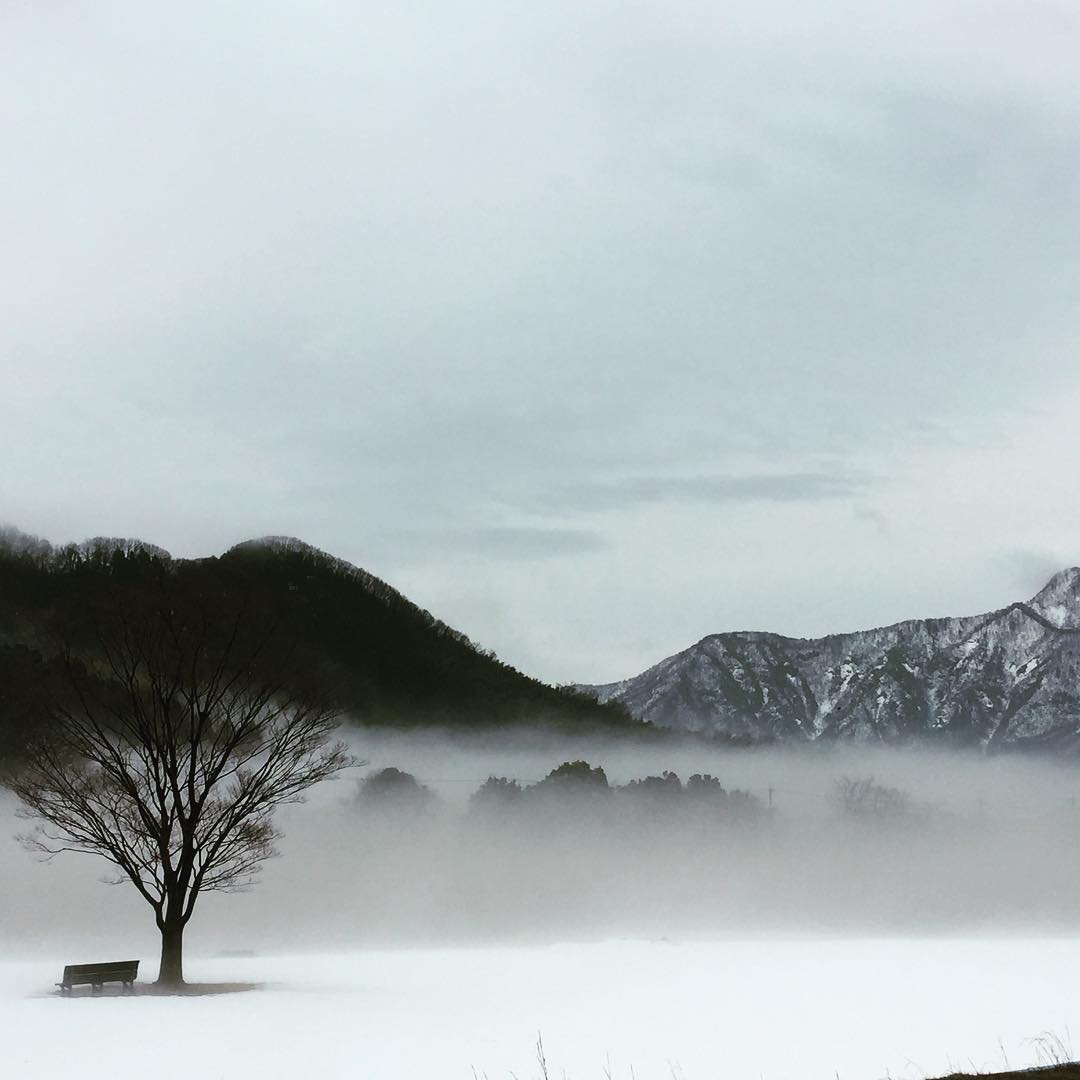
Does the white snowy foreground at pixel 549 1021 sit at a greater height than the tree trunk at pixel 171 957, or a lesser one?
lesser

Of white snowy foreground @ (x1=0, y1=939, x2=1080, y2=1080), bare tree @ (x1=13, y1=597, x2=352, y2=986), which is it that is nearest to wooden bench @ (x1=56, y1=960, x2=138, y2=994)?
white snowy foreground @ (x1=0, y1=939, x2=1080, y2=1080)

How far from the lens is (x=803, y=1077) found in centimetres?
2798

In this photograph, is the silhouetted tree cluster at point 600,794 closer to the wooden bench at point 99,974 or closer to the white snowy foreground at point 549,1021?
the white snowy foreground at point 549,1021

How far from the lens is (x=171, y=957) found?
45.3 metres

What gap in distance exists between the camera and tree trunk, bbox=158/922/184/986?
45000 mm

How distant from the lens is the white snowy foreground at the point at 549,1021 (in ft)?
96.7

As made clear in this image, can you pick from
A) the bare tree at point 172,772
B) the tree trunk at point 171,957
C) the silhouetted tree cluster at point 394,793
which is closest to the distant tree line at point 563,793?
the silhouetted tree cluster at point 394,793

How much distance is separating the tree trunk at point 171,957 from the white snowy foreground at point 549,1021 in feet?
8.38

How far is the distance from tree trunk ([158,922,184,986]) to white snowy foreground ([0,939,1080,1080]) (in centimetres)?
255

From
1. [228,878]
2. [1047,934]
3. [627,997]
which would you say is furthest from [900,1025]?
[1047,934]

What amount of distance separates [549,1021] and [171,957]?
14.0m

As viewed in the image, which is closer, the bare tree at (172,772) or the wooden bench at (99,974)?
the wooden bench at (99,974)

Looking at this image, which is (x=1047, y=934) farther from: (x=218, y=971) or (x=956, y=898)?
(x=218, y=971)

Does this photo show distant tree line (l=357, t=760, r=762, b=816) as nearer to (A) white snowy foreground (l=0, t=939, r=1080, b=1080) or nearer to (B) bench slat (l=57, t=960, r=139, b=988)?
(A) white snowy foreground (l=0, t=939, r=1080, b=1080)
